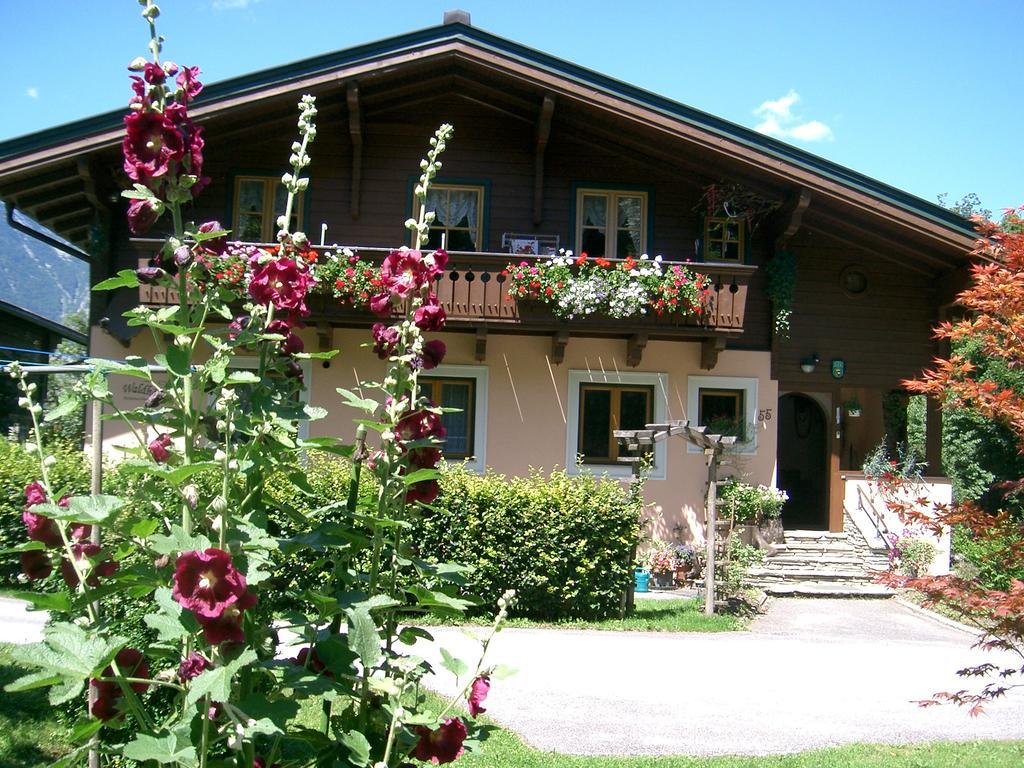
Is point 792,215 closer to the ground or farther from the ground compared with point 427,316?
farther from the ground

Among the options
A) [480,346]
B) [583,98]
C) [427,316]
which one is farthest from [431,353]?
[583,98]

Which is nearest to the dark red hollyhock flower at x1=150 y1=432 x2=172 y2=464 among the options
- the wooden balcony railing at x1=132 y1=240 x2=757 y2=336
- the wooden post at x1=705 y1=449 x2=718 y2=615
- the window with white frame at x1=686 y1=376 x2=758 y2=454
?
the wooden post at x1=705 y1=449 x2=718 y2=615

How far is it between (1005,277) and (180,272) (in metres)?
4.75

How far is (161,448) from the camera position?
230cm

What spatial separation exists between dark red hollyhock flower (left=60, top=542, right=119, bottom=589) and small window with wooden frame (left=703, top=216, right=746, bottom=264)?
46.4 feet

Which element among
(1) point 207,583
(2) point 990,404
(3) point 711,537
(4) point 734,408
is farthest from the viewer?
(4) point 734,408

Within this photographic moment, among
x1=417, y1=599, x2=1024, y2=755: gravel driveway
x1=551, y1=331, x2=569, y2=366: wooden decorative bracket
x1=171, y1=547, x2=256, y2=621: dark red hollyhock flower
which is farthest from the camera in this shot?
x1=551, y1=331, x2=569, y2=366: wooden decorative bracket

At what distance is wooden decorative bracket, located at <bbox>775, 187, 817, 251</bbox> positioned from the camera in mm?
14477

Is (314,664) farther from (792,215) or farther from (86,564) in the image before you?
(792,215)

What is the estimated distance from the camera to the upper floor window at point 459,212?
15.6 m

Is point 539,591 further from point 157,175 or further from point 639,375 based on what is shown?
point 157,175

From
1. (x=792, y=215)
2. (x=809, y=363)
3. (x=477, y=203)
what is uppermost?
(x=477, y=203)

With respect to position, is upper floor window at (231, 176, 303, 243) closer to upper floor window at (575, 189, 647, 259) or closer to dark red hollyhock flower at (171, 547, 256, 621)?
upper floor window at (575, 189, 647, 259)

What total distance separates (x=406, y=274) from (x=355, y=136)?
43.1 feet
